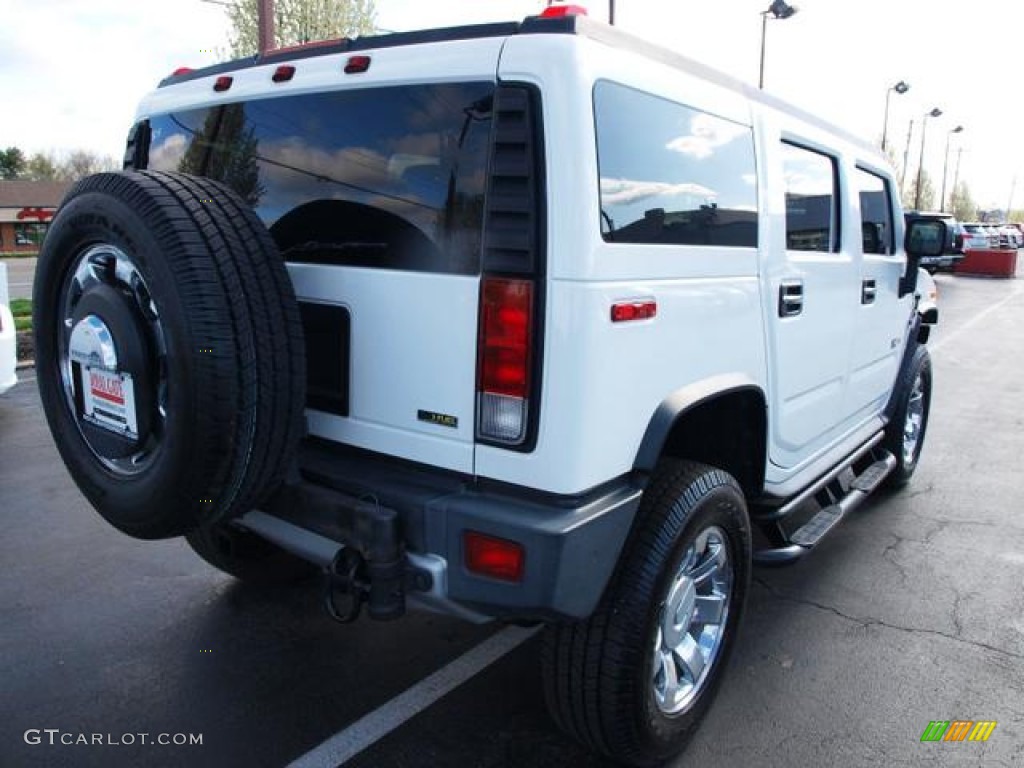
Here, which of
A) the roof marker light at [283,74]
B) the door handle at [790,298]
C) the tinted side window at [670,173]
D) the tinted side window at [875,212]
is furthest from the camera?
the tinted side window at [875,212]

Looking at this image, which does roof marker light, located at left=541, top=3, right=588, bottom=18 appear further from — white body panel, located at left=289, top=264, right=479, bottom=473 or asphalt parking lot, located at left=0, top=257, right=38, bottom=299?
asphalt parking lot, located at left=0, top=257, right=38, bottom=299

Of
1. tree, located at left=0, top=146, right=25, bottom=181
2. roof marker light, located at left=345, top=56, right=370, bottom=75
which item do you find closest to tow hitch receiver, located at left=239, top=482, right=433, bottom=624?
roof marker light, located at left=345, top=56, right=370, bottom=75

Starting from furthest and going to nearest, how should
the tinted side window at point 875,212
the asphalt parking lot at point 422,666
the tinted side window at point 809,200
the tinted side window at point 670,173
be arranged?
the tinted side window at point 875,212
the tinted side window at point 809,200
the asphalt parking lot at point 422,666
the tinted side window at point 670,173

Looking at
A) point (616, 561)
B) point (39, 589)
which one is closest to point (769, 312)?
point (616, 561)

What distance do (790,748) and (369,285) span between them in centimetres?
203

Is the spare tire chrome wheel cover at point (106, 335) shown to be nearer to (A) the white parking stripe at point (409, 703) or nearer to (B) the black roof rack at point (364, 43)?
(B) the black roof rack at point (364, 43)

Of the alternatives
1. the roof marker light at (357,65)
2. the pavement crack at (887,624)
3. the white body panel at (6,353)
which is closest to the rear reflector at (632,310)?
the roof marker light at (357,65)

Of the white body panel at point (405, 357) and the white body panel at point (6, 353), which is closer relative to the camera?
the white body panel at point (405, 357)

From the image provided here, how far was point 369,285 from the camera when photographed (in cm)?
234

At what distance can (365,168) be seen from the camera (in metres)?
2.39

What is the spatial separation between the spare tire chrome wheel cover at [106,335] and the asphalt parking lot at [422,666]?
1021 mm

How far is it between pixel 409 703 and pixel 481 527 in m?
1.16

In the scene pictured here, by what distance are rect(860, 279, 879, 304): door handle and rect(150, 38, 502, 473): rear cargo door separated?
101 inches

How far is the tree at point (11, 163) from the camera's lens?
68312mm
